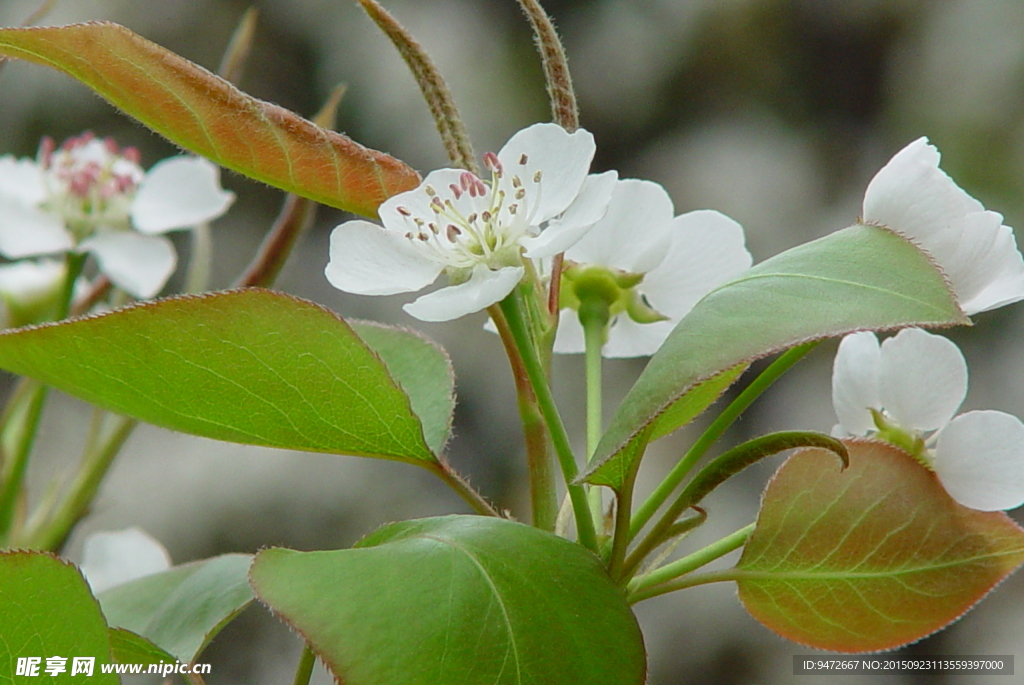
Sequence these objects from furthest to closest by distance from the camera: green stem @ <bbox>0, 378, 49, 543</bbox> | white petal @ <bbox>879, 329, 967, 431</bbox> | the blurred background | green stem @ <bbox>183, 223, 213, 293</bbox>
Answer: the blurred background < green stem @ <bbox>183, 223, 213, 293</bbox> < green stem @ <bbox>0, 378, 49, 543</bbox> < white petal @ <bbox>879, 329, 967, 431</bbox>

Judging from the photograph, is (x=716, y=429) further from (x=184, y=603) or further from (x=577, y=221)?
(x=184, y=603)

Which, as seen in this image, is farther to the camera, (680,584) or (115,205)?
(115,205)

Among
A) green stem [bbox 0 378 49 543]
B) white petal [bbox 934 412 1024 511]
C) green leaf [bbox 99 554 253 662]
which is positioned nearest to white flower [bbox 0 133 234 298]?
green stem [bbox 0 378 49 543]

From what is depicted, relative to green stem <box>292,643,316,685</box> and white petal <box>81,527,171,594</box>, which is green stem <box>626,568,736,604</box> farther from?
white petal <box>81,527,171,594</box>

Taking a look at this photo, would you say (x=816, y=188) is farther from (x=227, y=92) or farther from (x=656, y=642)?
(x=227, y=92)

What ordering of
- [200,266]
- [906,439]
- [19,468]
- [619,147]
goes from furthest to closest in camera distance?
[619,147], [200,266], [19,468], [906,439]

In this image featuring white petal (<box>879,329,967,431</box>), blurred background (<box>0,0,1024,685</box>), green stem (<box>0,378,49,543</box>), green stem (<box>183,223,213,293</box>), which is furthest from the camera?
blurred background (<box>0,0,1024,685</box>)

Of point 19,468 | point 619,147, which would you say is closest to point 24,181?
point 19,468
